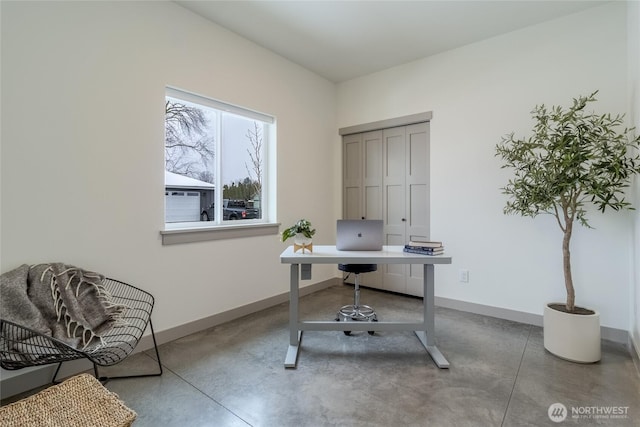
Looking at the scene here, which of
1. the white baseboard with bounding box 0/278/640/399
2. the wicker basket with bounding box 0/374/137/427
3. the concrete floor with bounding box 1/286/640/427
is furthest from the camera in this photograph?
the white baseboard with bounding box 0/278/640/399

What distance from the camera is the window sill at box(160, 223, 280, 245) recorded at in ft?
8.48

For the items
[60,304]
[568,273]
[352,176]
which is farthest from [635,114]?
[60,304]

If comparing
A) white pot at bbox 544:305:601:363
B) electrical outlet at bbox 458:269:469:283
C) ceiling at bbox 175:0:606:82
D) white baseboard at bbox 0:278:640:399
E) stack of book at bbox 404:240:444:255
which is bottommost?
white baseboard at bbox 0:278:640:399

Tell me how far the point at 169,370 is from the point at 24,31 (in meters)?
2.38

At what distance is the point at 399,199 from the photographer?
386 cm

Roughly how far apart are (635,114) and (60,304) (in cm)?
414

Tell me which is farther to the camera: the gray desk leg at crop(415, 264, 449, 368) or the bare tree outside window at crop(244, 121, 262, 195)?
the bare tree outside window at crop(244, 121, 262, 195)

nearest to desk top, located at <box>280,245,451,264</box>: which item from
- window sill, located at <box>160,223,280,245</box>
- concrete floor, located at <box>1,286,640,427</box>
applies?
concrete floor, located at <box>1,286,640,427</box>

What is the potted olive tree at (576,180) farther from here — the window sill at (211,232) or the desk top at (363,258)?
the window sill at (211,232)

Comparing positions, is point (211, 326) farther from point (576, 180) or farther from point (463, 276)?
point (576, 180)

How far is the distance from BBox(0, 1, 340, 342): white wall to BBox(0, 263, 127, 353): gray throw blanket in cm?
17

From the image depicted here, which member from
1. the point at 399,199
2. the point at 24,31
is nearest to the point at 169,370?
the point at 24,31

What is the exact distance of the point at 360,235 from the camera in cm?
242

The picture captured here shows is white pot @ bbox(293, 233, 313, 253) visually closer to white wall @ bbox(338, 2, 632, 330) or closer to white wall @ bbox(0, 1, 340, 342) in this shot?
white wall @ bbox(0, 1, 340, 342)
